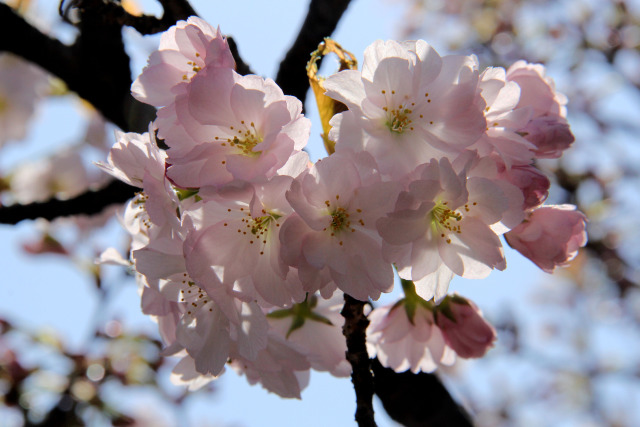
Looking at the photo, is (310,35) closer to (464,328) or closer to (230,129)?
(230,129)

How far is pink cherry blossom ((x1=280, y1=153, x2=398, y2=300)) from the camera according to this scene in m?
0.84

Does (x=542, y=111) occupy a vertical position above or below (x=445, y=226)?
above

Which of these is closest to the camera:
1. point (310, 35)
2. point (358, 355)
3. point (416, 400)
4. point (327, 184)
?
point (327, 184)

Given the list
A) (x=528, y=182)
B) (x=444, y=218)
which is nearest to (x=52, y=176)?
(x=444, y=218)

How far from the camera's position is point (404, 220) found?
82cm

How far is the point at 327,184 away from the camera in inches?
33.9

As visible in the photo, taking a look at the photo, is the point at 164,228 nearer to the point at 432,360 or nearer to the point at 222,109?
the point at 222,109

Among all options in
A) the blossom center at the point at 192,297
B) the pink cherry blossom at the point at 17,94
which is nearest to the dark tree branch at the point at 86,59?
the blossom center at the point at 192,297

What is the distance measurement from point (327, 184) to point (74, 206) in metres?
1.33

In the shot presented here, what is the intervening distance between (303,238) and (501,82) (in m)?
0.47

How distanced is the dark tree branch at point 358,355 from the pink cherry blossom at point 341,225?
0.17 metres

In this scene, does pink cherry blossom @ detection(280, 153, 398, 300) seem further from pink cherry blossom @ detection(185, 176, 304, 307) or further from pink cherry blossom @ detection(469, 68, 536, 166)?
pink cherry blossom @ detection(469, 68, 536, 166)

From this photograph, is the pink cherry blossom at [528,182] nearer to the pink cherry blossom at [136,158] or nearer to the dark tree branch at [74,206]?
the pink cherry blossom at [136,158]

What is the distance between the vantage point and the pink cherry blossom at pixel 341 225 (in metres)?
0.84
